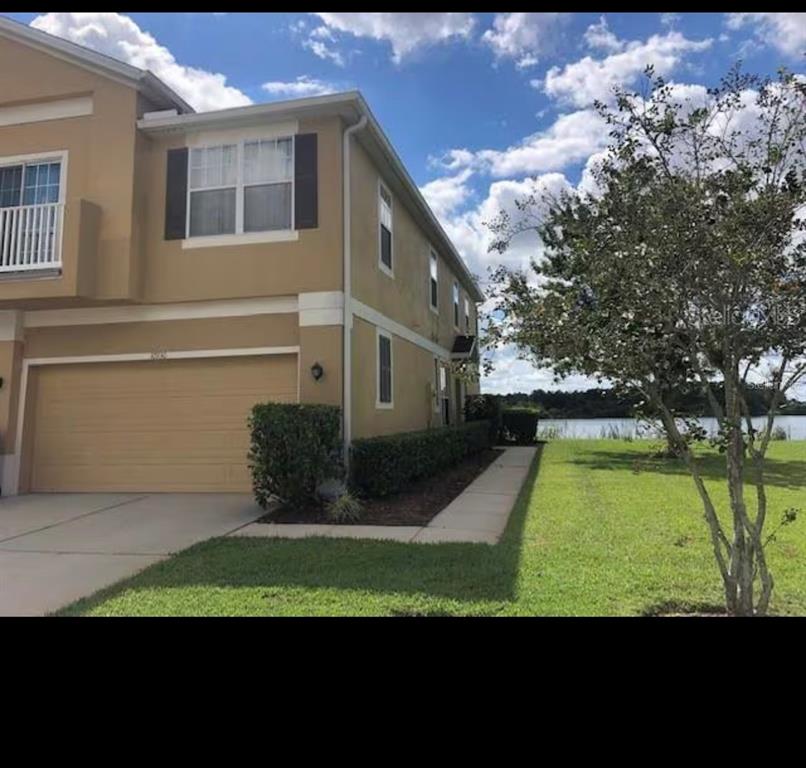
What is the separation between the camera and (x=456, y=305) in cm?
2033

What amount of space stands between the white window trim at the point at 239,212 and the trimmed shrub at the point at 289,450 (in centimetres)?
294

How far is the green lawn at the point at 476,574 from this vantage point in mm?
4711

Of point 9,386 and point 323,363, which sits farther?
point 9,386

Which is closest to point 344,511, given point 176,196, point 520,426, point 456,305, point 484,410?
point 176,196

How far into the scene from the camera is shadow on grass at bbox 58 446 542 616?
5109mm

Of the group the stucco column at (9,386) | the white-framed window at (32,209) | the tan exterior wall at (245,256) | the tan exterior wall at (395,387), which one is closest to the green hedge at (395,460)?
the tan exterior wall at (395,387)

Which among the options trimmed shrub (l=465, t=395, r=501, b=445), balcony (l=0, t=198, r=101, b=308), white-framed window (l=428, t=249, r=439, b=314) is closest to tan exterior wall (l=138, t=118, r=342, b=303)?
balcony (l=0, t=198, r=101, b=308)

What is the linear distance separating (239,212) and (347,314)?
246cm

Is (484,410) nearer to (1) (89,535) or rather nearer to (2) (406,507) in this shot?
(2) (406,507)
